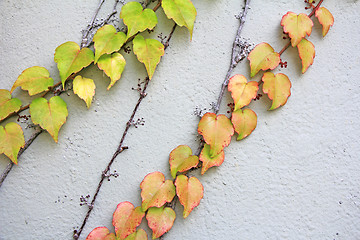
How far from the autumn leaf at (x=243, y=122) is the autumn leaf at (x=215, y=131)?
0.02 m

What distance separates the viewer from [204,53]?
43.0 inches

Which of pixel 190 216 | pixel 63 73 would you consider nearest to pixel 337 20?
pixel 190 216

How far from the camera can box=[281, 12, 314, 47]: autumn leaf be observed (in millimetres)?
1055

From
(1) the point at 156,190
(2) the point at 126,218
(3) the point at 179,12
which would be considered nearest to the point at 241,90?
(3) the point at 179,12

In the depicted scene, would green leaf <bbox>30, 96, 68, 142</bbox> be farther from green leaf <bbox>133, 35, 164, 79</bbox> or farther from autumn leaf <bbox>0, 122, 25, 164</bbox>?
green leaf <bbox>133, 35, 164, 79</bbox>

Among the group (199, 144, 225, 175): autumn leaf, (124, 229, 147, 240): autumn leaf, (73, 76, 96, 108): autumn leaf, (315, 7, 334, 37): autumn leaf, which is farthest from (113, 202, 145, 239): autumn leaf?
(315, 7, 334, 37): autumn leaf

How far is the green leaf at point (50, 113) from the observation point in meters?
0.99

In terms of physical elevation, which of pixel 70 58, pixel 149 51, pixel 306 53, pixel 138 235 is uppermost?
pixel 70 58

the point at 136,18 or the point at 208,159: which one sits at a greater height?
the point at 136,18

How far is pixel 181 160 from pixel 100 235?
0.35 metres

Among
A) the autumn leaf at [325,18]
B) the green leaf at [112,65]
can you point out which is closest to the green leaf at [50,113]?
the green leaf at [112,65]

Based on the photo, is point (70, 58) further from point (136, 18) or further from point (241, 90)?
point (241, 90)

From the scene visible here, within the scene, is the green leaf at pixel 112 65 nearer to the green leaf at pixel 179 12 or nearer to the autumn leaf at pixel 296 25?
the green leaf at pixel 179 12

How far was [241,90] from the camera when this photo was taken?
1.04 metres
